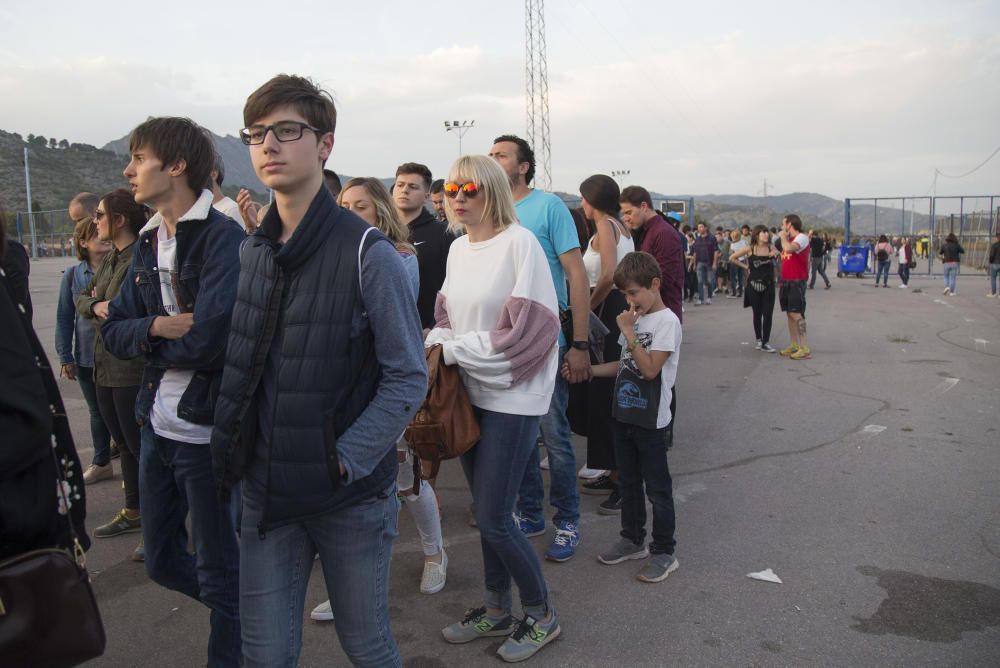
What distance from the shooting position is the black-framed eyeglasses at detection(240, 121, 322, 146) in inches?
82.0

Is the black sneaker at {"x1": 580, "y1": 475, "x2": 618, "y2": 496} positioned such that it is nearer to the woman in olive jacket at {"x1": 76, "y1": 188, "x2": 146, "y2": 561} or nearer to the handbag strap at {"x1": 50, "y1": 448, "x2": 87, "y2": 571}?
the woman in olive jacket at {"x1": 76, "y1": 188, "x2": 146, "y2": 561}

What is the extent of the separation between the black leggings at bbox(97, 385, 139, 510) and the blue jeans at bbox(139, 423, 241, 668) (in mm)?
750

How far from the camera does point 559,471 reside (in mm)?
4238

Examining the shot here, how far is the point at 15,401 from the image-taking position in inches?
57.8

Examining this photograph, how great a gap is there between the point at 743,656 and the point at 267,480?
2181 millimetres

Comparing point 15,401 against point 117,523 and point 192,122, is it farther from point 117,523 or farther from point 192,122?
point 117,523

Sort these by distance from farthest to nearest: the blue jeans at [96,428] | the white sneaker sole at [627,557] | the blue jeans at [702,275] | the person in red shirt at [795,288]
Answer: the blue jeans at [702,275], the person in red shirt at [795,288], the blue jeans at [96,428], the white sneaker sole at [627,557]

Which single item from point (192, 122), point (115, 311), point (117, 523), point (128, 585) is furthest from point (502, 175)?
point (117, 523)

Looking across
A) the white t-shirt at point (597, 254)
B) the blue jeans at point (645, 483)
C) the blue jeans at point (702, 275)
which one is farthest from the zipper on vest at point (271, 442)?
the blue jeans at point (702, 275)

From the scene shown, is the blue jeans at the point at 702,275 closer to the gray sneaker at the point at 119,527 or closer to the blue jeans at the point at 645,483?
the blue jeans at the point at 645,483

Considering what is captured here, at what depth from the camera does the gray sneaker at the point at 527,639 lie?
3123mm

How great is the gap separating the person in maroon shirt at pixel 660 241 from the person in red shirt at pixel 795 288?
5.01 metres

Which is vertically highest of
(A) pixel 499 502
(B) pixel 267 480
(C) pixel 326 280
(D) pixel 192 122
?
(D) pixel 192 122

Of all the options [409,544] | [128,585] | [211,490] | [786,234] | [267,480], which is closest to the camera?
[267,480]
